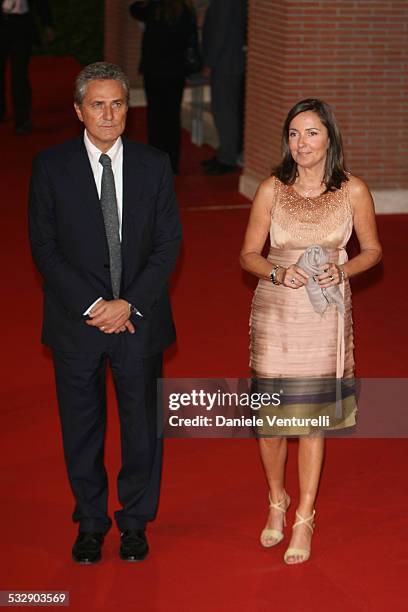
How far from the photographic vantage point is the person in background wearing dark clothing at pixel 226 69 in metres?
14.0

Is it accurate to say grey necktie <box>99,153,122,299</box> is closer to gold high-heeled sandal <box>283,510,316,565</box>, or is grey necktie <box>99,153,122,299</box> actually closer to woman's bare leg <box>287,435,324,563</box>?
woman's bare leg <box>287,435,324,563</box>

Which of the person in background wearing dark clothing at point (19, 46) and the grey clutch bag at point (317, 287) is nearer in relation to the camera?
the grey clutch bag at point (317, 287)

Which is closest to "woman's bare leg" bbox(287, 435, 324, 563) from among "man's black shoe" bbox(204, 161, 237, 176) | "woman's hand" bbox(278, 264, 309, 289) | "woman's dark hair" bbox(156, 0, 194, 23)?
"woman's hand" bbox(278, 264, 309, 289)

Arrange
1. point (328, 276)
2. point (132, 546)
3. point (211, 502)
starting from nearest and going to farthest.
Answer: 1. point (328, 276)
2. point (132, 546)
3. point (211, 502)

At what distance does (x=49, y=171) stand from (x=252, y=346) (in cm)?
113

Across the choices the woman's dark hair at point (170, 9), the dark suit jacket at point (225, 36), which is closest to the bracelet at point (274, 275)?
the woman's dark hair at point (170, 9)

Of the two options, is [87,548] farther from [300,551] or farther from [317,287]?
[317,287]

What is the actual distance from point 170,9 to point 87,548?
862 centimetres

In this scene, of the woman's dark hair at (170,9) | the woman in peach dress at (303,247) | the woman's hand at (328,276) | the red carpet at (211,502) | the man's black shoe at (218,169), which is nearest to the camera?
the woman's hand at (328,276)

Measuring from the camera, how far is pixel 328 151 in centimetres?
535

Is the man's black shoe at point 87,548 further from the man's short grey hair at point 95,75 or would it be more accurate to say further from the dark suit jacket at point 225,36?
the dark suit jacket at point 225,36

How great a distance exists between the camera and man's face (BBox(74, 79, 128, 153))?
16.6ft

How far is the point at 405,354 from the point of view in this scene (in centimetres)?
864

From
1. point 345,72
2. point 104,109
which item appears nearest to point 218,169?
point 345,72
